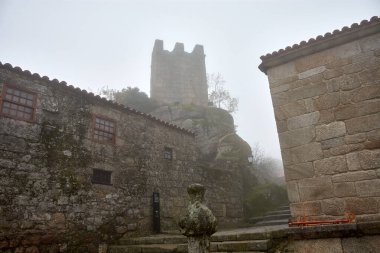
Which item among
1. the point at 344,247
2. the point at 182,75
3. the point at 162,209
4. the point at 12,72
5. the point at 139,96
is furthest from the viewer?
the point at 182,75

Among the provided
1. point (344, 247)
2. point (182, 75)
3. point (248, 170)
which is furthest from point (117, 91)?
point (344, 247)

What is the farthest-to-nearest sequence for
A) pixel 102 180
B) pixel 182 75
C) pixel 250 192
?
pixel 182 75, pixel 250 192, pixel 102 180

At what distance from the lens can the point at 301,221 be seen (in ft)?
16.9

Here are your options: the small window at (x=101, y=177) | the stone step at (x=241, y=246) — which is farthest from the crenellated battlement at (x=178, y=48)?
the stone step at (x=241, y=246)

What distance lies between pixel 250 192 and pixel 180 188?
5.24m

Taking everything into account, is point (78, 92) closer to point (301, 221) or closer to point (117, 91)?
point (301, 221)

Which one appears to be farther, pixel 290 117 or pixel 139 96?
pixel 139 96

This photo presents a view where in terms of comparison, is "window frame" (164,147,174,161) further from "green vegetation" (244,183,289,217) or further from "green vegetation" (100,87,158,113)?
"green vegetation" (100,87,158,113)

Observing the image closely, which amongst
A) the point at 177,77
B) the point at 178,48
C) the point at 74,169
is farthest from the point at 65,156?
the point at 178,48

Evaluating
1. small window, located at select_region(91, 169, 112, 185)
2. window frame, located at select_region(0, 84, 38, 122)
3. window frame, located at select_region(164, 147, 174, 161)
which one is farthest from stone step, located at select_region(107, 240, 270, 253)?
window frame, located at select_region(0, 84, 38, 122)

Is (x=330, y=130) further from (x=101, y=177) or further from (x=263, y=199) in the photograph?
(x=263, y=199)

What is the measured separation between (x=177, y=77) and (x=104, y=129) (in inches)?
699

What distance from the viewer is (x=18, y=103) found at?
25.5 feet

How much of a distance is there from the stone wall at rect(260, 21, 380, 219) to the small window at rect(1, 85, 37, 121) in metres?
6.66
